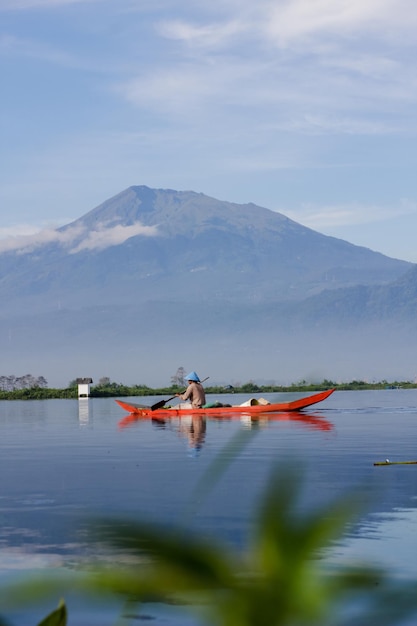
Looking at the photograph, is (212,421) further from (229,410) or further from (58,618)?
(58,618)

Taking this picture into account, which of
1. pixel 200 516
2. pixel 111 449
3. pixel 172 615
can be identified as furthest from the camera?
pixel 111 449

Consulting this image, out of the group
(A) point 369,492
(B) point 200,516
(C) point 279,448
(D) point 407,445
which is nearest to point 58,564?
(B) point 200,516

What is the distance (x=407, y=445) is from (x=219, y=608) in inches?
1076

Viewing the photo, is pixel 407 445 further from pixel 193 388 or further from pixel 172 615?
pixel 172 615

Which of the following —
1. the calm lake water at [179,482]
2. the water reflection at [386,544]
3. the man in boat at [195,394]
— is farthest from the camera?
the man in boat at [195,394]

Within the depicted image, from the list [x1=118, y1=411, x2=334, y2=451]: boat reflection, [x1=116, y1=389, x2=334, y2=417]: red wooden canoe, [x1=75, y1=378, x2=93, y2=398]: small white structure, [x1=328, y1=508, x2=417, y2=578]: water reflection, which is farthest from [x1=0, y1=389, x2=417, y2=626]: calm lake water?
[x1=75, y1=378, x2=93, y2=398]: small white structure

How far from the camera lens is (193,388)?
38.6m

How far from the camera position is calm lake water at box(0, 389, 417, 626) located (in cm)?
897

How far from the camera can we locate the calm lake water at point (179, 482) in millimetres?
8969

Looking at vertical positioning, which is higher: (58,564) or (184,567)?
(184,567)

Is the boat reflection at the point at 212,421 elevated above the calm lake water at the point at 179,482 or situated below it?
above

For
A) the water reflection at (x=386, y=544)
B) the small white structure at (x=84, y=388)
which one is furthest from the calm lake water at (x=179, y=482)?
the small white structure at (x=84, y=388)

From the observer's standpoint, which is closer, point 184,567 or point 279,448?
point 184,567

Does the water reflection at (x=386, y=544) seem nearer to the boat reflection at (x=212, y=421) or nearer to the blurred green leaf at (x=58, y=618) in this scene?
the blurred green leaf at (x=58, y=618)
